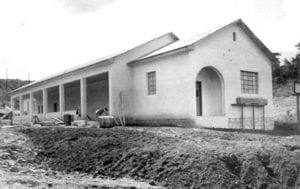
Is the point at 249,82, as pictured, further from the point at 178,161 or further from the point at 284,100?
the point at 284,100

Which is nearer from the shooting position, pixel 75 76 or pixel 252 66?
pixel 252 66

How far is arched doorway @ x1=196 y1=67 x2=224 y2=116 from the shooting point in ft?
67.2

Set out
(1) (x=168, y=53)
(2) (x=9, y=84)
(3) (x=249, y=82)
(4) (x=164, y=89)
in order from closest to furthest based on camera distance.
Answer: (1) (x=168, y=53), (4) (x=164, y=89), (3) (x=249, y=82), (2) (x=9, y=84)

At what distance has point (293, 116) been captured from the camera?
29.1m

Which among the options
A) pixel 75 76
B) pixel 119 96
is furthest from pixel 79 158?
pixel 75 76

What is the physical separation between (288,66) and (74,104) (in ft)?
76.1

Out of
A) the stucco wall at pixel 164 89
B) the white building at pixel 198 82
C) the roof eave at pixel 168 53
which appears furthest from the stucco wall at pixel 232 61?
the stucco wall at pixel 164 89

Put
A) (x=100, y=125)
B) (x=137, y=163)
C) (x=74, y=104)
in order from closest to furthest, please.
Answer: (x=137, y=163) < (x=100, y=125) < (x=74, y=104)

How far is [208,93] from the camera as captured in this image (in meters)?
20.8

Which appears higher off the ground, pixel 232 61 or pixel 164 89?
pixel 232 61

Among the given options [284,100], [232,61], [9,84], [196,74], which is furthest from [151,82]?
[9,84]

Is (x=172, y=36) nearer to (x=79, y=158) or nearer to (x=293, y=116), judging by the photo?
(x=293, y=116)

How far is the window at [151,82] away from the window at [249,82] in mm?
4796

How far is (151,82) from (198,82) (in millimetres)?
2583
